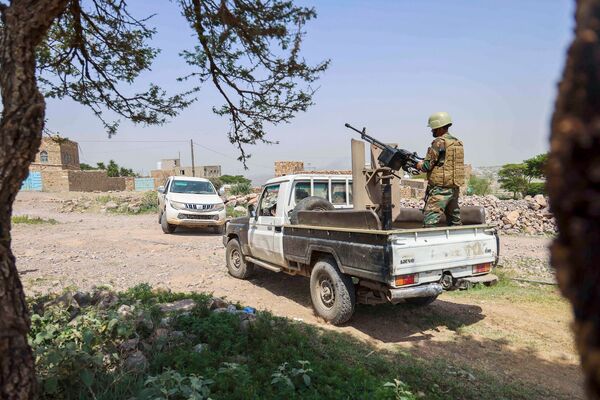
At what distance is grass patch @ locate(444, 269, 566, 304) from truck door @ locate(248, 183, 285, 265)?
288cm

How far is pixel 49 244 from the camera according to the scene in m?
10.3

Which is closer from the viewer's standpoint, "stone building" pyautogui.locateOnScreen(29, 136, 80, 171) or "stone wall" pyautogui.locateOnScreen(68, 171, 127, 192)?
"stone wall" pyautogui.locateOnScreen(68, 171, 127, 192)

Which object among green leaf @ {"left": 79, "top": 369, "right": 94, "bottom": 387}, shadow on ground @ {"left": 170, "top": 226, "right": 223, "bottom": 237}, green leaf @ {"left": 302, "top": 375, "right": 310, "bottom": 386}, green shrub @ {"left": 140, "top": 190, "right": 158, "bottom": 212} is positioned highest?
green shrub @ {"left": 140, "top": 190, "right": 158, "bottom": 212}

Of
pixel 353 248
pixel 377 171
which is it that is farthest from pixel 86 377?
pixel 377 171

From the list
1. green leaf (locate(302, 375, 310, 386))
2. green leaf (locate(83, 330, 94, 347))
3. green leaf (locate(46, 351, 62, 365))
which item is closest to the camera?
green leaf (locate(46, 351, 62, 365))

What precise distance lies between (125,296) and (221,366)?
7.99 feet

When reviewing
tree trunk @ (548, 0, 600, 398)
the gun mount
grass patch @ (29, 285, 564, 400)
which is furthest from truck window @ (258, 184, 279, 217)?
tree trunk @ (548, 0, 600, 398)

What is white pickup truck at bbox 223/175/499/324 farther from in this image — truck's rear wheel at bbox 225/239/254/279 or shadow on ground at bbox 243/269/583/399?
truck's rear wheel at bbox 225/239/254/279

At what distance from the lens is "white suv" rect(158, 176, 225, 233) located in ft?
39.6

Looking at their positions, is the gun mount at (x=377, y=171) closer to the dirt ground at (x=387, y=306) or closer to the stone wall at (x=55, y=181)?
the dirt ground at (x=387, y=306)

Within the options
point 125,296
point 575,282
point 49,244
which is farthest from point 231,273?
point 575,282

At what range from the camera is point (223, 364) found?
10.6ft

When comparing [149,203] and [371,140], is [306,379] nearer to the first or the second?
[371,140]

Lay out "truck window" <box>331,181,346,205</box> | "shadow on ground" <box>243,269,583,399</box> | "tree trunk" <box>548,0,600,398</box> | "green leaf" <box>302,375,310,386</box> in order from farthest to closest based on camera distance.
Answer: "truck window" <box>331,181,346,205</box>
"shadow on ground" <box>243,269,583,399</box>
"green leaf" <box>302,375,310,386</box>
"tree trunk" <box>548,0,600,398</box>
